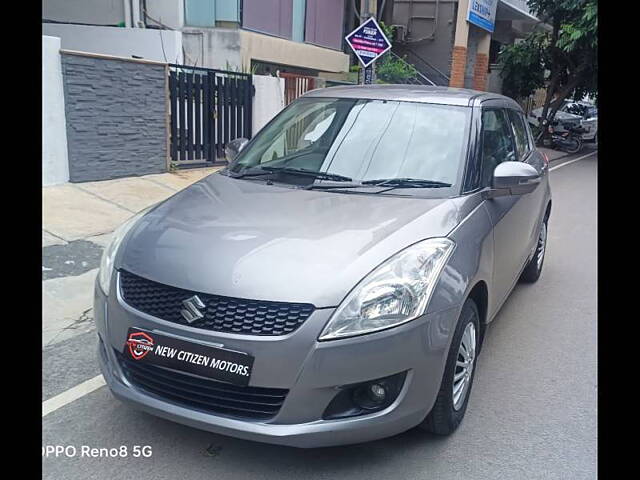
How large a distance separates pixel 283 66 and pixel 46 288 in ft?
35.6

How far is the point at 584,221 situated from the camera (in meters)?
8.96

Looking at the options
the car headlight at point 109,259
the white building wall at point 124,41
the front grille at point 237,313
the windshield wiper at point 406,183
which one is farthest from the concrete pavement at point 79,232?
the white building wall at point 124,41

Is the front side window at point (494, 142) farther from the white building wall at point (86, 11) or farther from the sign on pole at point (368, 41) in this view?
the white building wall at point (86, 11)

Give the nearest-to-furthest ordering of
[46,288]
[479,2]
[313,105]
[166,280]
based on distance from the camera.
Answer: [166,280]
[313,105]
[46,288]
[479,2]

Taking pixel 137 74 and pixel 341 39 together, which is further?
pixel 341 39

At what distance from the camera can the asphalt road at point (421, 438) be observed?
9.09ft

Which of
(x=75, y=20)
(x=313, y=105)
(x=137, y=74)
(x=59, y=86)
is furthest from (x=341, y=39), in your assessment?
(x=313, y=105)

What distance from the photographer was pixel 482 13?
19078 mm

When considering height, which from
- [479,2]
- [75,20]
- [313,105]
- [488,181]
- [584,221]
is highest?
[479,2]

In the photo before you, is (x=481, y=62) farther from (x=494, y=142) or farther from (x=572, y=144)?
(x=494, y=142)

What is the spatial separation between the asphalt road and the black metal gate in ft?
18.7
